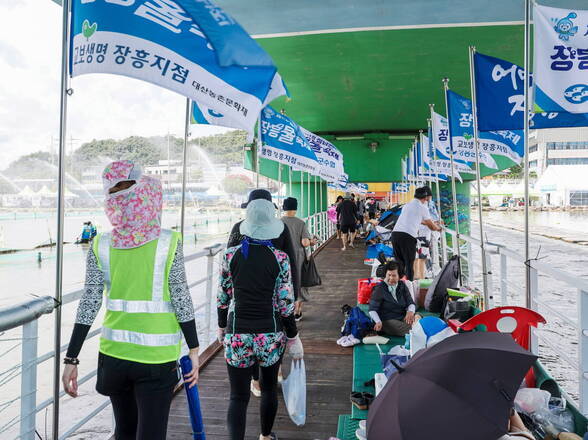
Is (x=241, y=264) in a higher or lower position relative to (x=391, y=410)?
higher

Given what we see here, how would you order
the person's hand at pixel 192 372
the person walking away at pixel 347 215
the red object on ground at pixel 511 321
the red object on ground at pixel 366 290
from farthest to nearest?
1. the person walking away at pixel 347 215
2. the red object on ground at pixel 366 290
3. the red object on ground at pixel 511 321
4. the person's hand at pixel 192 372

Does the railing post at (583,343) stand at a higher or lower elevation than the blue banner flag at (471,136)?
lower

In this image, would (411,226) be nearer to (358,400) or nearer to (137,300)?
(358,400)

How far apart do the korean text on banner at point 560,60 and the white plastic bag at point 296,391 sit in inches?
101

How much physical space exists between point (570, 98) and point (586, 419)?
2379mm

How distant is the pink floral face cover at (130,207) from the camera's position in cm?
182

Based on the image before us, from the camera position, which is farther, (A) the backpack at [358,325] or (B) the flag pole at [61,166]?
(A) the backpack at [358,325]

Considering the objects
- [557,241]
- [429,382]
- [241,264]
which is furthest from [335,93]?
[557,241]

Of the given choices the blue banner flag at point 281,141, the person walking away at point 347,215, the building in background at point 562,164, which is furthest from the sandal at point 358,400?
the building in background at point 562,164

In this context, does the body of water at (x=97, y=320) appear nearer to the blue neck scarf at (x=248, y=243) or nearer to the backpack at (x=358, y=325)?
the blue neck scarf at (x=248, y=243)

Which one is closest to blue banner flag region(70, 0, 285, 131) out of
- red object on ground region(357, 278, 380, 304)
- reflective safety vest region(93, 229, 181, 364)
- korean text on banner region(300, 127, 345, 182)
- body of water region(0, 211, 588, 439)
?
reflective safety vest region(93, 229, 181, 364)

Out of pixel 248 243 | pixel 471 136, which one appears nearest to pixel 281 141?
pixel 471 136

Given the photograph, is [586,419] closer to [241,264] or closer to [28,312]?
[241,264]

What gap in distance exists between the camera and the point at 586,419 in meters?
2.19
